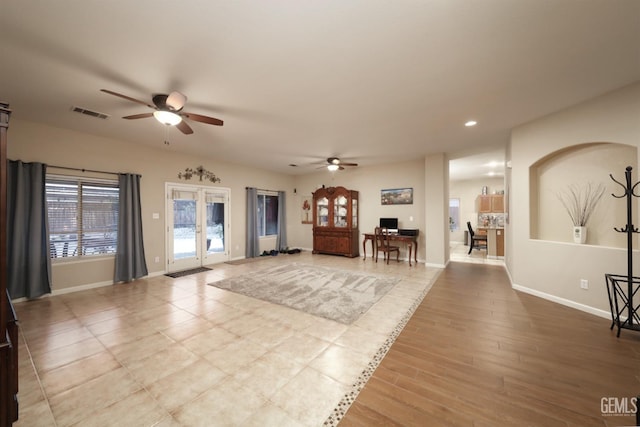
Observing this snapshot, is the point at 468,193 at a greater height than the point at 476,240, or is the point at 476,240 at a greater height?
the point at 468,193

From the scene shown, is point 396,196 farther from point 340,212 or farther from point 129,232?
point 129,232

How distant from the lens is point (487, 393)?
5.71 feet

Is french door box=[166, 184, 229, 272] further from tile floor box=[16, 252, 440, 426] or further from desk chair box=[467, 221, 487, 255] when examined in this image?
desk chair box=[467, 221, 487, 255]

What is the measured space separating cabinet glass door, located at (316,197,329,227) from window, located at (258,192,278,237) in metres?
1.48

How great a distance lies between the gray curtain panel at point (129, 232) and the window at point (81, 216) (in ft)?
0.43

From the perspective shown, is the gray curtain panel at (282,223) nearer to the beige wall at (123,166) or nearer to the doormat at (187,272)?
the beige wall at (123,166)

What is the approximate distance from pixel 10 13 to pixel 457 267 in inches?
295

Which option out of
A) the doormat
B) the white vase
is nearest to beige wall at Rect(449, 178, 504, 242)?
the white vase

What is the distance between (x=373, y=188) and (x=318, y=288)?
401 cm

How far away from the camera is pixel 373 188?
23.5 feet

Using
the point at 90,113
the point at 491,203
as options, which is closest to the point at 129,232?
the point at 90,113

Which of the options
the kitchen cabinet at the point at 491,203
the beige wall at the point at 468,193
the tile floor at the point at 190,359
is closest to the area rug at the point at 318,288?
the tile floor at the point at 190,359

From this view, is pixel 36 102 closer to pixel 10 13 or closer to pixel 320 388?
pixel 10 13

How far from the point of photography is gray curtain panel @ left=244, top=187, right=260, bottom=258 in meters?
7.05
